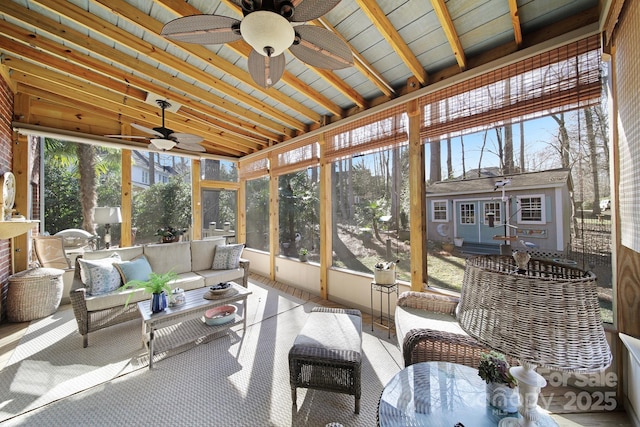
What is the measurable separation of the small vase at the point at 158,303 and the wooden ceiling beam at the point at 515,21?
3690 millimetres

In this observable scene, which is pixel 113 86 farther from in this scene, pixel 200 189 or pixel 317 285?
pixel 317 285

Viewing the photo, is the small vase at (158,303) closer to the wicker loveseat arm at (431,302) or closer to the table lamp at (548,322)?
the wicker loveseat arm at (431,302)

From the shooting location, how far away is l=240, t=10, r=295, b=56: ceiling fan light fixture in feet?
4.10

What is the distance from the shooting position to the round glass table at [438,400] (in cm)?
108

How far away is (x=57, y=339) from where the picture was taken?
8.73ft

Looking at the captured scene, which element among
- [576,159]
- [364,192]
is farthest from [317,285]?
[576,159]

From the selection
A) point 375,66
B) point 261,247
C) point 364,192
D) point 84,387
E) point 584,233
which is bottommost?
point 84,387

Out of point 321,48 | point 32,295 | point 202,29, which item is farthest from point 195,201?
point 321,48

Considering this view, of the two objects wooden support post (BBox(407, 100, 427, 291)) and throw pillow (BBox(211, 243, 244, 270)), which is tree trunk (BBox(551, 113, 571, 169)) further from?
throw pillow (BBox(211, 243, 244, 270))

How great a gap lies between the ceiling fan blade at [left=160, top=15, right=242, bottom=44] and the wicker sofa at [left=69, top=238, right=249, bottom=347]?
256cm

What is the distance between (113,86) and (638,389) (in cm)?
553

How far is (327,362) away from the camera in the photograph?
1.67 metres

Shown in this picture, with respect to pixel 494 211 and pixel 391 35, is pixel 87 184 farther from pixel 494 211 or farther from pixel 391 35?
pixel 494 211

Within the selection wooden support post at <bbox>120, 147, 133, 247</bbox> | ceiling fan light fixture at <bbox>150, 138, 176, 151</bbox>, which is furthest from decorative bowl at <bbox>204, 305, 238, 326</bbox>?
wooden support post at <bbox>120, 147, 133, 247</bbox>
